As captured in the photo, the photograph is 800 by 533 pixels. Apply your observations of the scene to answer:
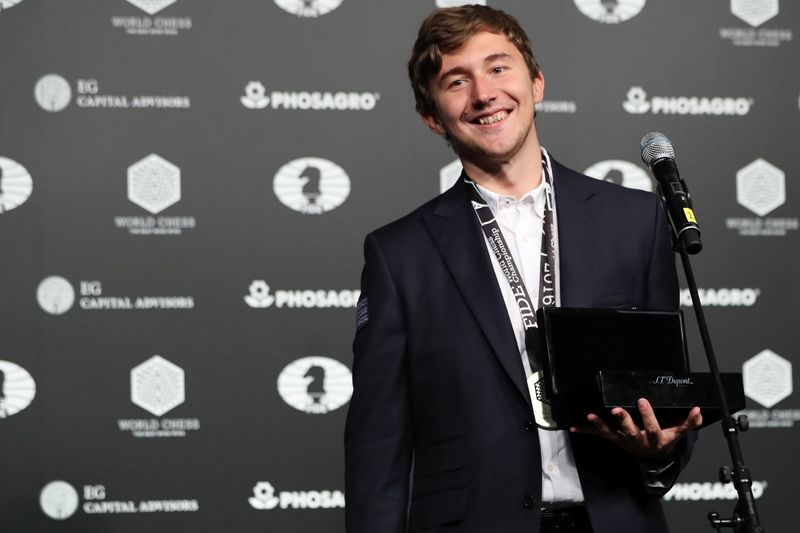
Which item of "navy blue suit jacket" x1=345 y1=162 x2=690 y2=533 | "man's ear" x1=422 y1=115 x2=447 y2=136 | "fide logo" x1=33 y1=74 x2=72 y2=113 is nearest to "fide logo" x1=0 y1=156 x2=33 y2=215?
"fide logo" x1=33 y1=74 x2=72 y2=113

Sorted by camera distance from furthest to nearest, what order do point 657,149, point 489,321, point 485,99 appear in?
point 485,99, point 489,321, point 657,149

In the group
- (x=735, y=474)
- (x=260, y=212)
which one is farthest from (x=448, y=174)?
(x=735, y=474)

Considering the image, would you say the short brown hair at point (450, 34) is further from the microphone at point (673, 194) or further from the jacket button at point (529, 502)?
the jacket button at point (529, 502)

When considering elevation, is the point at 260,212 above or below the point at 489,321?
above

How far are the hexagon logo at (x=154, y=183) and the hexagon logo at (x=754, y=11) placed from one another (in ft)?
8.63

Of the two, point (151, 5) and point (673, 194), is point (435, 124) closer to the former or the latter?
point (673, 194)

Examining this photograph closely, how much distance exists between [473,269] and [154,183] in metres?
2.41

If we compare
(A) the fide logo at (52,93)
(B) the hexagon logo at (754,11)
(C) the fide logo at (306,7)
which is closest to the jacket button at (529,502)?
(C) the fide logo at (306,7)

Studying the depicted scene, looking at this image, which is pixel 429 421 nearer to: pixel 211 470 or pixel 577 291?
pixel 577 291

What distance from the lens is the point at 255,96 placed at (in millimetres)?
4488

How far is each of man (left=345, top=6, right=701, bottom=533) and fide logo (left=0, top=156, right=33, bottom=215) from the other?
2.38 m

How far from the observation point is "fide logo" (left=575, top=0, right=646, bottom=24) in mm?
4586

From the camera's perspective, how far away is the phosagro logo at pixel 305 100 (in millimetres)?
4484

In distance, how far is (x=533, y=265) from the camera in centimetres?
240
